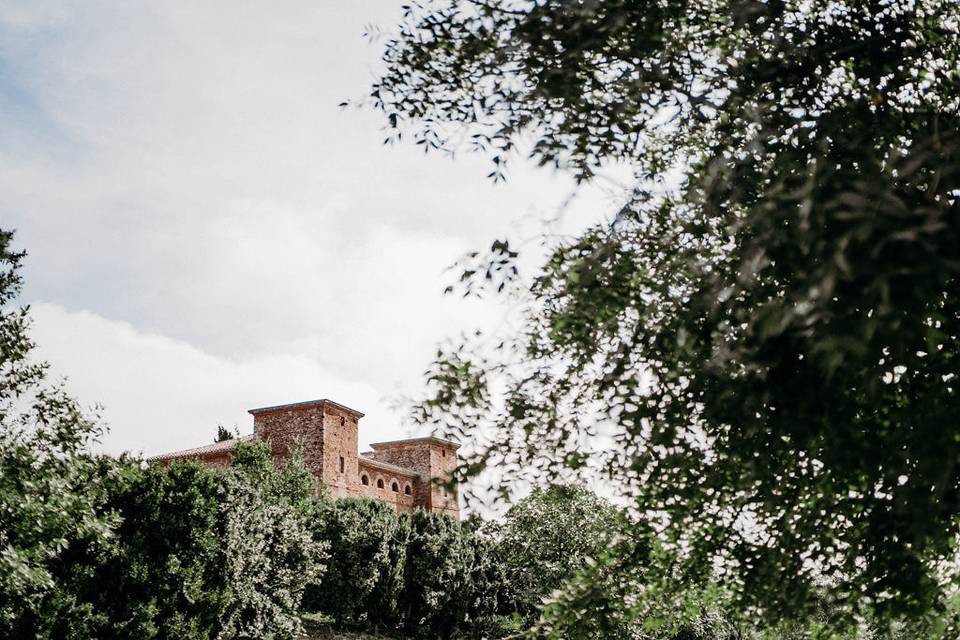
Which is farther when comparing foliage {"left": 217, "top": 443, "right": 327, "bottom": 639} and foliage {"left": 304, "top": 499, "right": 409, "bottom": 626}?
foliage {"left": 304, "top": 499, "right": 409, "bottom": 626}

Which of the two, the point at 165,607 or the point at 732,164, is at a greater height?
the point at 732,164

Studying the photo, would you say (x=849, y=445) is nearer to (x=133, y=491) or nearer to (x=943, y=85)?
(x=943, y=85)

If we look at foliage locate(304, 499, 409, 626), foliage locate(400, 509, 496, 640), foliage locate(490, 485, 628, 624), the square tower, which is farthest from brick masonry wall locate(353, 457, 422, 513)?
foliage locate(490, 485, 628, 624)

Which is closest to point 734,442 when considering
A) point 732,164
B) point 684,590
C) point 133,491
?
point 732,164

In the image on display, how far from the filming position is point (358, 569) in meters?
30.0

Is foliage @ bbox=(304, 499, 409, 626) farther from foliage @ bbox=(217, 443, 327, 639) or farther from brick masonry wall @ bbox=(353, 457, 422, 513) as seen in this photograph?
brick masonry wall @ bbox=(353, 457, 422, 513)

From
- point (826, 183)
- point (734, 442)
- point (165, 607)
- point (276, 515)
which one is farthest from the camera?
point (276, 515)

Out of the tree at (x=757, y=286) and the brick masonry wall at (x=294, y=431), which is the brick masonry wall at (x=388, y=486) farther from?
the tree at (x=757, y=286)

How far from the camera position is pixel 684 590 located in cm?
831

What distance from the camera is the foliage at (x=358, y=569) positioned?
29750mm

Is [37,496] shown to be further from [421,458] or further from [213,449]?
[421,458]

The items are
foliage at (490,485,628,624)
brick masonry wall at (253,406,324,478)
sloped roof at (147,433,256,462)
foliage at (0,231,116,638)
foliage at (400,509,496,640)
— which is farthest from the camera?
sloped roof at (147,433,256,462)

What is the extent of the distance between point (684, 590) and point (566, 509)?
20137mm

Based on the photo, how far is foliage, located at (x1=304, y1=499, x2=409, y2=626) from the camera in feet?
97.6
